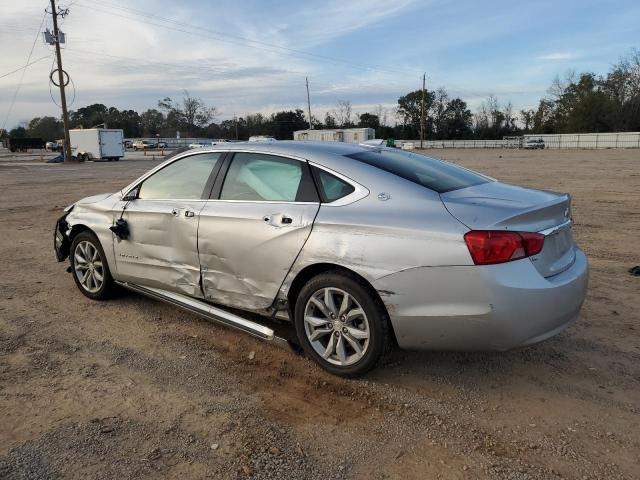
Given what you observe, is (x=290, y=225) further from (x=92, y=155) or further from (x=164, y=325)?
(x=92, y=155)

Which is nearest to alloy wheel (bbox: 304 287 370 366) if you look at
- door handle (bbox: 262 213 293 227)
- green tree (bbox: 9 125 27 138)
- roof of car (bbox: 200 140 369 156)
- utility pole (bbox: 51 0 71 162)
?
door handle (bbox: 262 213 293 227)

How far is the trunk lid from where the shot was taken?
309cm

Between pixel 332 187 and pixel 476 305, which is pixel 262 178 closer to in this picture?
pixel 332 187

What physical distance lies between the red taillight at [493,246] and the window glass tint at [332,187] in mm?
927

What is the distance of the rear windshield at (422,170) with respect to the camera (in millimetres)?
3605

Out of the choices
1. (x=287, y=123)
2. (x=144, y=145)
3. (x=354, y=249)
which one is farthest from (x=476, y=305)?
(x=287, y=123)

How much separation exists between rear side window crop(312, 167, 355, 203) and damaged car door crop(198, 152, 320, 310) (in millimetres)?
61

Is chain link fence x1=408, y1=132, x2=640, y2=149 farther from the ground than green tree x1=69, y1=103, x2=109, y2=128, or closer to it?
closer to it

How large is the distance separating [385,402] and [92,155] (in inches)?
1901

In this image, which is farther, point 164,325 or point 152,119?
point 152,119

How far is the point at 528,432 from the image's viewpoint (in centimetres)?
299

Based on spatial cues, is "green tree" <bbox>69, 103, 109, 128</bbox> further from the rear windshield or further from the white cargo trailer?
the rear windshield

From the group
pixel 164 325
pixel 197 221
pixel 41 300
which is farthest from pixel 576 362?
pixel 41 300

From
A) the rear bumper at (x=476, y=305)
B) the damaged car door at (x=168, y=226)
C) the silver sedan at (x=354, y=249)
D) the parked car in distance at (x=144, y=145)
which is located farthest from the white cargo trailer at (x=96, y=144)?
the rear bumper at (x=476, y=305)
